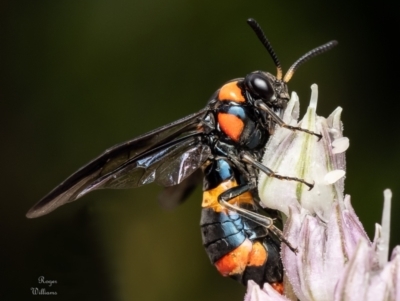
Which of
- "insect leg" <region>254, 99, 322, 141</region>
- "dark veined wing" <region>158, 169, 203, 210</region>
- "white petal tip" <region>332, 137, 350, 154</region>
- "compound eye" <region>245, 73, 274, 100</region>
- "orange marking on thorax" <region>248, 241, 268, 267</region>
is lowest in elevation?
"orange marking on thorax" <region>248, 241, 268, 267</region>

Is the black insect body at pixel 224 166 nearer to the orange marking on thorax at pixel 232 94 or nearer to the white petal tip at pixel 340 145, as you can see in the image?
the orange marking on thorax at pixel 232 94

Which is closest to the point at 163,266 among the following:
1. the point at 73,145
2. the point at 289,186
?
the point at 73,145

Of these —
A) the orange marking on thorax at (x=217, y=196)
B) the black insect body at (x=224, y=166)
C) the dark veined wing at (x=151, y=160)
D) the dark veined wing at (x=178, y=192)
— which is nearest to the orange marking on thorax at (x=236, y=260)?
A: the black insect body at (x=224, y=166)

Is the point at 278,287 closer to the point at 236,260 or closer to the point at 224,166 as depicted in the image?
the point at 236,260

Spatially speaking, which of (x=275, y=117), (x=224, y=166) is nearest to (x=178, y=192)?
(x=224, y=166)

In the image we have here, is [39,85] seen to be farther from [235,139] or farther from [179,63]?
[235,139]

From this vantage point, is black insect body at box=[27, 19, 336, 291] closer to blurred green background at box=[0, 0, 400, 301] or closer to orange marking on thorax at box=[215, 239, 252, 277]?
orange marking on thorax at box=[215, 239, 252, 277]

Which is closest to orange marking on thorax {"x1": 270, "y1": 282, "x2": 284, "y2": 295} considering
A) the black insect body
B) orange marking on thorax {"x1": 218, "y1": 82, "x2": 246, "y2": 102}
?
the black insect body
